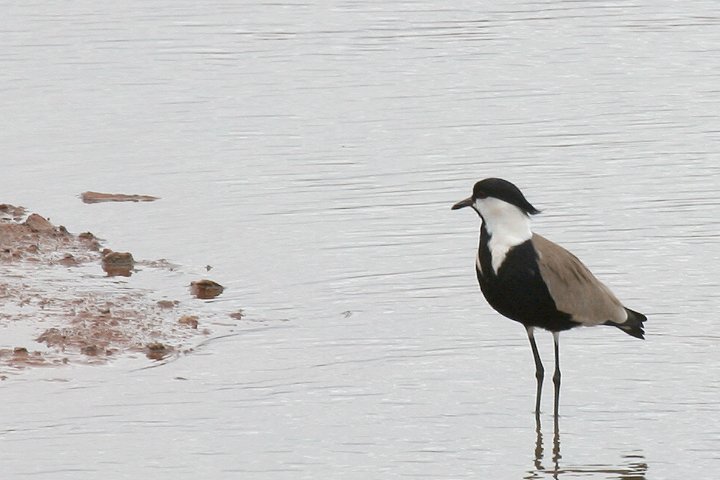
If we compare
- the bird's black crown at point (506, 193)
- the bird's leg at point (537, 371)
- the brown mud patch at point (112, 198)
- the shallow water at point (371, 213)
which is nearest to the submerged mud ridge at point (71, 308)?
the shallow water at point (371, 213)

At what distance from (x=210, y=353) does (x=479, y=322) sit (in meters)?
1.92

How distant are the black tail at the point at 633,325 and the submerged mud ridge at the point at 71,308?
2857mm

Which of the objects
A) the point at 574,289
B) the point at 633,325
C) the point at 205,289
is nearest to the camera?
the point at 574,289

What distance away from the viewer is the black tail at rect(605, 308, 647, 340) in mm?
10234

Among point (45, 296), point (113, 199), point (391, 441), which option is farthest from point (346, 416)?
point (113, 199)

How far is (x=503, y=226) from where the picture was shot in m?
9.57

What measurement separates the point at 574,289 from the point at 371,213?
454 cm

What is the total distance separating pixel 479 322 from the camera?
11297 mm

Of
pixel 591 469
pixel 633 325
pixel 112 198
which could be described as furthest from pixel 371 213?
pixel 591 469

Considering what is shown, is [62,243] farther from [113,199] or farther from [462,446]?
[462,446]

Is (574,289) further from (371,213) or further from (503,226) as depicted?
(371,213)

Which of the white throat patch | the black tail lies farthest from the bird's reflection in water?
the black tail

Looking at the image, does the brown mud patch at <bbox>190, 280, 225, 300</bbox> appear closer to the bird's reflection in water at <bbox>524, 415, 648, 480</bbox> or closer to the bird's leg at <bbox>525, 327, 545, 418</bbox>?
the bird's leg at <bbox>525, 327, 545, 418</bbox>

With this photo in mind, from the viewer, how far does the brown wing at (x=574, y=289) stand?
969 centimetres
